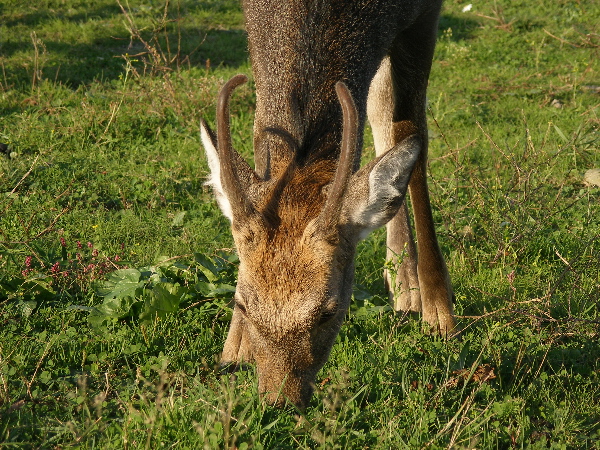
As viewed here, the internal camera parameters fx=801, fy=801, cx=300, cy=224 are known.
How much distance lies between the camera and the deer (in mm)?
3682

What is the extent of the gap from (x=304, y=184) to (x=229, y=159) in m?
0.46

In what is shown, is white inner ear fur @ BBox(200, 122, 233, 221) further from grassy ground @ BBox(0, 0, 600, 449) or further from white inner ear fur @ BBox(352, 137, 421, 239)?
grassy ground @ BBox(0, 0, 600, 449)

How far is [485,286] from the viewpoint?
5.56 meters

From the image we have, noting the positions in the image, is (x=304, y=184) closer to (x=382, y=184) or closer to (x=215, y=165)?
(x=382, y=184)

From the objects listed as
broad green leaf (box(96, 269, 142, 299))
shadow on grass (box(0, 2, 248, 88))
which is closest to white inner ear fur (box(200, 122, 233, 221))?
broad green leaf (box(96, 269, 142, 299))

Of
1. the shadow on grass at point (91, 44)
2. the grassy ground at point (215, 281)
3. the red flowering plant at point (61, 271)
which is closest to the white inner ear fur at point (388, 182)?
the grassy ground at point (215, 281)

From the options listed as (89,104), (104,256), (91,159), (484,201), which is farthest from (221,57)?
(104,256)

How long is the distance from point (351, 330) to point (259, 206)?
4.39 ft

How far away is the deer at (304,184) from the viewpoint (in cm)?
368

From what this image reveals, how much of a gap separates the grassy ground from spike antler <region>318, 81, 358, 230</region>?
2.93 ft

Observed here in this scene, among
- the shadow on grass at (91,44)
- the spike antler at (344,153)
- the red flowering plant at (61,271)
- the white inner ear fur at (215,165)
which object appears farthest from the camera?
the shadow on grass at (91,44)

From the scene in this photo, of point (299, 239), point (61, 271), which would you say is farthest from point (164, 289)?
point (299, 239)

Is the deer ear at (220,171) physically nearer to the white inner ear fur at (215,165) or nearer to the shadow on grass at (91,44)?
the white inner ear fur at (215,165)

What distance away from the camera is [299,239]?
3750mm
